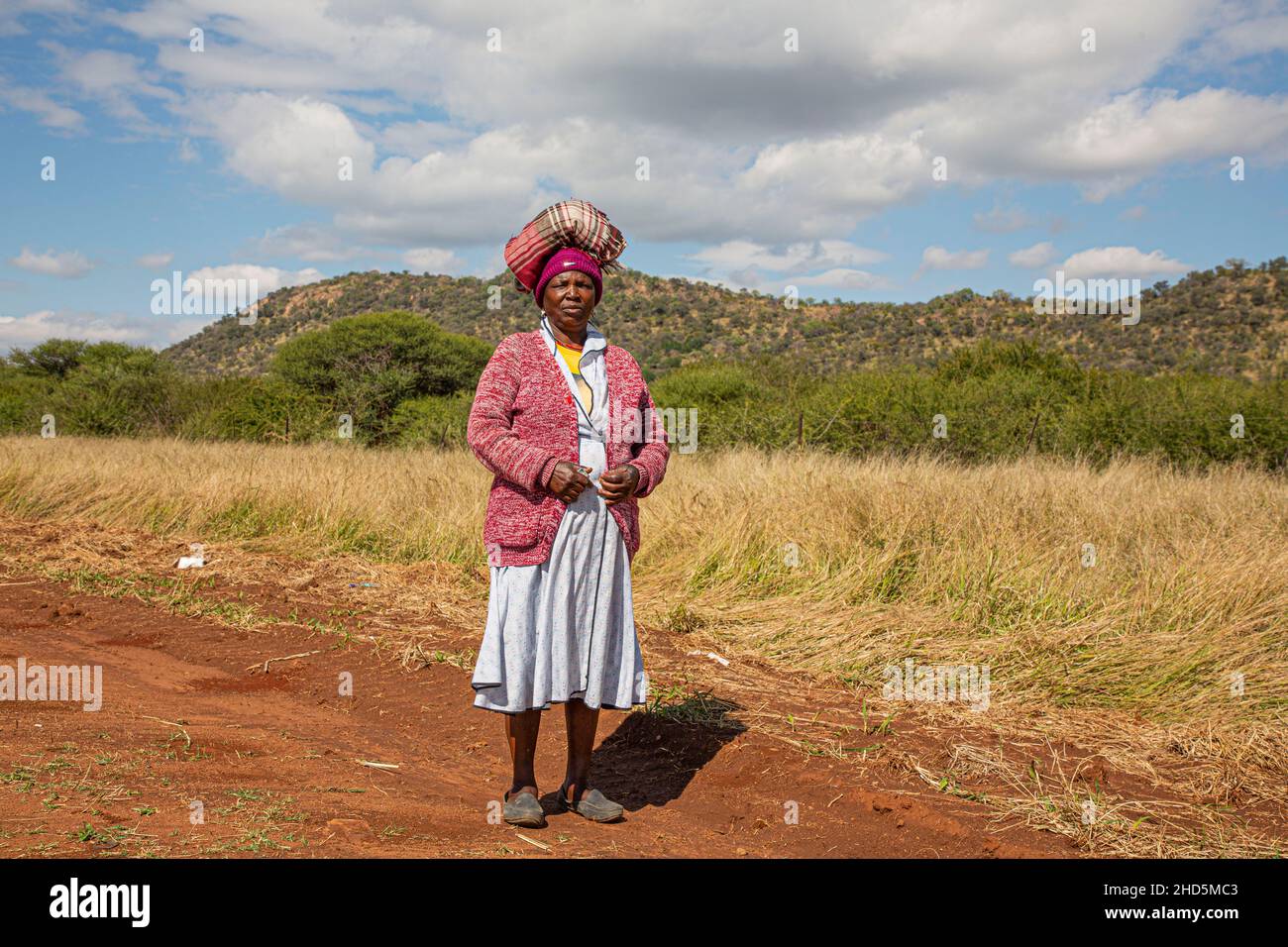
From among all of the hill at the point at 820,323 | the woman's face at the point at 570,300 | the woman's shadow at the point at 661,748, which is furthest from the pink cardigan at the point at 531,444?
the hill at the point at 820,323

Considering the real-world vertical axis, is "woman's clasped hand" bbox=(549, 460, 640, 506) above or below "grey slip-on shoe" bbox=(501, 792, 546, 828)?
above

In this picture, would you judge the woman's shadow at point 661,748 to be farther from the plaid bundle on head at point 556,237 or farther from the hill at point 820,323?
the hill at point 820,323

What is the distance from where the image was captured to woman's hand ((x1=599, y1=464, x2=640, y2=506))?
328 cm

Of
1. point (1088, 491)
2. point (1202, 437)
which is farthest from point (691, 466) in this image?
point (1202, 437)

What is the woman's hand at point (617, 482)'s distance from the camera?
328cm

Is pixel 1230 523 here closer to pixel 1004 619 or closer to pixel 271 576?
pixel 1004 619

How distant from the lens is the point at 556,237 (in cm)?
350

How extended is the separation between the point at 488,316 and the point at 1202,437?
1511 inches

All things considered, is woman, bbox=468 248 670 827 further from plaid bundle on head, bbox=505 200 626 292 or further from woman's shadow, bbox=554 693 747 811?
woman's shadow, bbox=554 693 747 811

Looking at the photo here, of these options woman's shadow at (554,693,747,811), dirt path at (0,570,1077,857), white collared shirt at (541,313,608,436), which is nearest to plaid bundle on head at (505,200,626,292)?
white collared shirt at (541,313,608,436)

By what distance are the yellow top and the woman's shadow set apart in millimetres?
1634

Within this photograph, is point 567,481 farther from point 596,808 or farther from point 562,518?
point 596,808

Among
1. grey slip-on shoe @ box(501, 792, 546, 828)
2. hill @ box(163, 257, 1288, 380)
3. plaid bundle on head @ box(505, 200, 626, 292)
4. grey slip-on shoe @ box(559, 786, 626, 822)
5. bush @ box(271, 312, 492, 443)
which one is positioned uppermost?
hill @ box(163, 257, 1288, 380)

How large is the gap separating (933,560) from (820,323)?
137 ft
